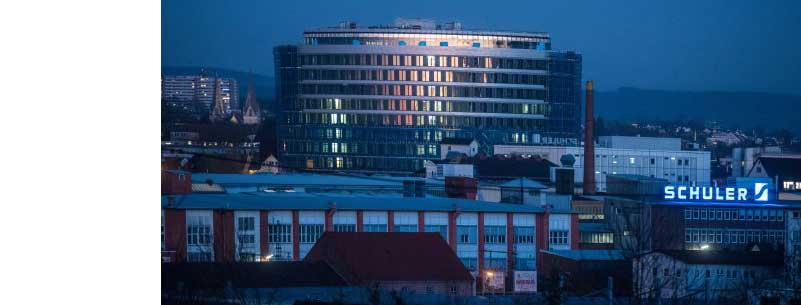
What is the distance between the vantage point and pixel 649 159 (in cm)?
2312

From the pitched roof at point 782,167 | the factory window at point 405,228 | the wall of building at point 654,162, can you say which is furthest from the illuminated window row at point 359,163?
the factory window at point 405,228

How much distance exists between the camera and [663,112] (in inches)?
1005

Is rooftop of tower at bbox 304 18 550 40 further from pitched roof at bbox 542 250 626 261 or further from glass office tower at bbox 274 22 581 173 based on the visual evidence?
pitched roof at bbox 542 250 626 261

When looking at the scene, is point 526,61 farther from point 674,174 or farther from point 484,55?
point 674,174

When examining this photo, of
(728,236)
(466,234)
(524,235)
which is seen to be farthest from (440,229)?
(728,236)

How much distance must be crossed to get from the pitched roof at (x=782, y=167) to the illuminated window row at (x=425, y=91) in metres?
9.02

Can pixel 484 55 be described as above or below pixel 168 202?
above

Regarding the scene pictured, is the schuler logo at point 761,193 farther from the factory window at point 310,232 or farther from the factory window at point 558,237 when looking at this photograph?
the factory window at point 310,232

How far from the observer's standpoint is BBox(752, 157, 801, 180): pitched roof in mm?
19203

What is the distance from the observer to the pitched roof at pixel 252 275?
261 inches

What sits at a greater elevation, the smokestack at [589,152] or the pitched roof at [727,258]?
the smokestack at [589,152]

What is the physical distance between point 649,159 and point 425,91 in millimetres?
6563
